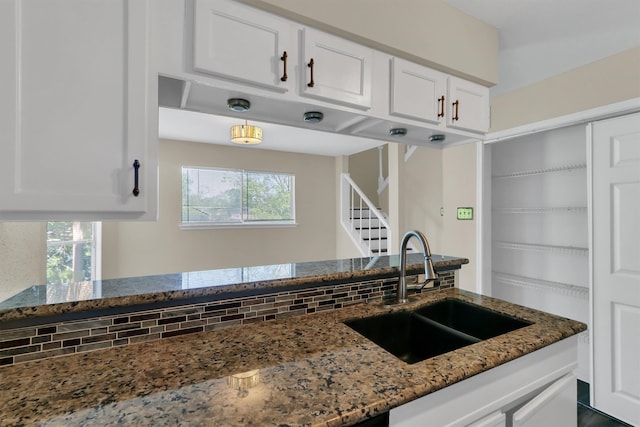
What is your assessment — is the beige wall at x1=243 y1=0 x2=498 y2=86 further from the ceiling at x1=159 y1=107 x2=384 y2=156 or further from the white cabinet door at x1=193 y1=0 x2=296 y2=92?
the ceiling at x1=159 y1=107 x2=384 y2=156

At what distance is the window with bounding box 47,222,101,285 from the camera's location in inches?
109

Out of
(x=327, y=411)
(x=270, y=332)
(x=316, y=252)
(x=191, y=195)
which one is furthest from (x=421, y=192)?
(x=327, y=411)

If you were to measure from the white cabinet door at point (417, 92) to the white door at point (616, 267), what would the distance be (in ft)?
4.43

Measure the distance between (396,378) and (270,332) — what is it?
0.48 meters

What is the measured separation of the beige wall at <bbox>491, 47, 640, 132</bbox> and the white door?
0.18m

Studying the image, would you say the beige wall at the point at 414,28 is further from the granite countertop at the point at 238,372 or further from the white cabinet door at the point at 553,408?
the white cabinet door at the point at 553,408

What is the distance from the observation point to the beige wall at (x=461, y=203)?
268cm

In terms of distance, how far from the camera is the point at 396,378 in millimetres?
799

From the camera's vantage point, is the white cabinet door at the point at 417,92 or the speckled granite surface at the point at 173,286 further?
the white cabinet door at the point at 417,92

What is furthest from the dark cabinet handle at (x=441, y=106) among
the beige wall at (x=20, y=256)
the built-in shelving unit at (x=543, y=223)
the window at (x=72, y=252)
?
the window at (x=72, y=252)

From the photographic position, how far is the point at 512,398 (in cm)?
99

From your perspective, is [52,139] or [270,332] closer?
[52,139]

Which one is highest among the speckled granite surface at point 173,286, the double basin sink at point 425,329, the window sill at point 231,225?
the window sill at point 231,225

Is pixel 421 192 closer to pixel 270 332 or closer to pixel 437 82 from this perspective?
pixel 437 82
